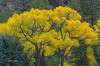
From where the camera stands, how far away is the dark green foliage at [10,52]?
44812mm

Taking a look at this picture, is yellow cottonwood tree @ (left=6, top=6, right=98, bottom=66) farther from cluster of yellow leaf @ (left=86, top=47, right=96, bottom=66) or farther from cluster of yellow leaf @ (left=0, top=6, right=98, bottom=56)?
cluster of yellow leaf @ (left=86, top=47, right=96, bottom=66)

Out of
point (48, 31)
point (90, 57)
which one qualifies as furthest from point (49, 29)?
point (90, 57)

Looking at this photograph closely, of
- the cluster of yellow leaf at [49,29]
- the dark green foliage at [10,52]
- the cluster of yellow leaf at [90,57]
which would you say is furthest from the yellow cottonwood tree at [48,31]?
the dark green foliage at [10,52]

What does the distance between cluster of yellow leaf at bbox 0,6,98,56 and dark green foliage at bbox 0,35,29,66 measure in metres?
5.53

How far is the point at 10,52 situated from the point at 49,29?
11.3m

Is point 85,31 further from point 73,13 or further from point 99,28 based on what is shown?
point 99,28

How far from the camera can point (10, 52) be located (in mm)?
46375

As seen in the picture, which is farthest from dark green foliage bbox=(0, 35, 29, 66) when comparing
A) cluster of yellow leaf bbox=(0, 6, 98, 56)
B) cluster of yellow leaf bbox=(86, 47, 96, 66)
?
cluster of yellow leaf bbox=(86, 47, 96, 66)

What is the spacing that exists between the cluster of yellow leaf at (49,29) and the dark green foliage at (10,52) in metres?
5.53

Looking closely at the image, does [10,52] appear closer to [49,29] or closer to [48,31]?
[48,31]

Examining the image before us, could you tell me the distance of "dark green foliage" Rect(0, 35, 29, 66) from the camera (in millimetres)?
44812

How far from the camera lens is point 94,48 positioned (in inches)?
2566

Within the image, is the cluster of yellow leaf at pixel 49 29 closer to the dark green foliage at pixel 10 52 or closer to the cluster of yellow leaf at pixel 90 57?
the cluster of yellow leaf at pixel 90 57

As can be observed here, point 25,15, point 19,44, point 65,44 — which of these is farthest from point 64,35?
point 19,44
